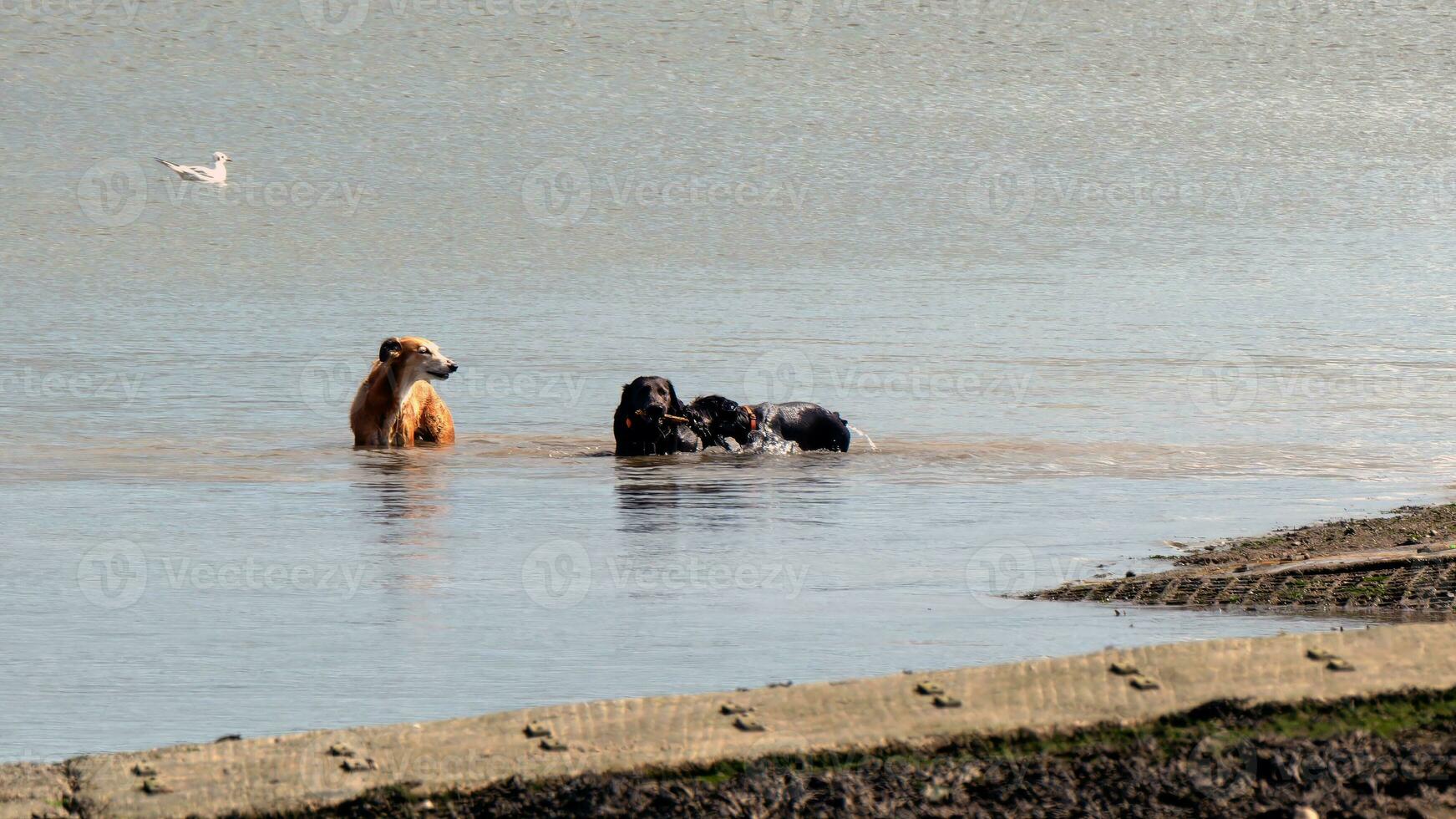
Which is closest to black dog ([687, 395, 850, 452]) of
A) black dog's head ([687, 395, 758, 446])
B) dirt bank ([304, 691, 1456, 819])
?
black dog's head ([687, 395, 758, 446])

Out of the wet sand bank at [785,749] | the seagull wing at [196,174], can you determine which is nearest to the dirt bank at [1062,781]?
Result: the wet sand bank at [785,749]

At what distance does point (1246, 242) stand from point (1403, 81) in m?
28.5

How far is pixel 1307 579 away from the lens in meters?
9.33

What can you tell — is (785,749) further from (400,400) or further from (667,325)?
(667,325)

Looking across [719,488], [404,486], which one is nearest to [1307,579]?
[719,488]

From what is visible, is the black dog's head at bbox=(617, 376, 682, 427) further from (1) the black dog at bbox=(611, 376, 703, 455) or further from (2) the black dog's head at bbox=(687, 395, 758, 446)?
(2) the black dog's head at bbox=(687, 395, 758, 446)

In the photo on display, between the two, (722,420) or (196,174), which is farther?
(196,174)

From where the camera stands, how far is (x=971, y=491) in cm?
1441

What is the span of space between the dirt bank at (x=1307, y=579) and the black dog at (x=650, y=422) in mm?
6376

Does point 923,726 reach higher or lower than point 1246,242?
lower

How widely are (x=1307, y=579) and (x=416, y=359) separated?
9.74 m

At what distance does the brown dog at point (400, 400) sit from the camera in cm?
1752

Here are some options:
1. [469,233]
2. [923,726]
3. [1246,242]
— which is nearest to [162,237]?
[469,233]

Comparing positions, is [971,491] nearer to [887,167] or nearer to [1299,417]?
[1299,417]
